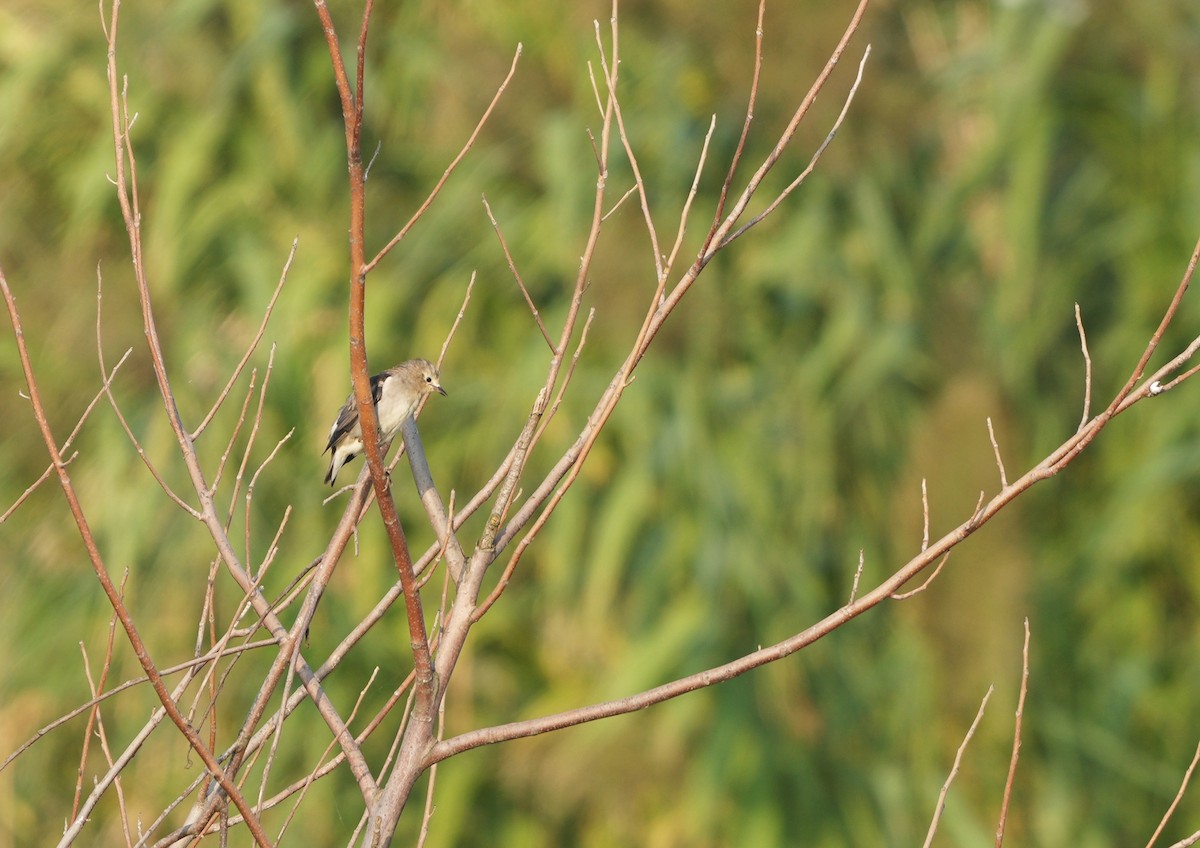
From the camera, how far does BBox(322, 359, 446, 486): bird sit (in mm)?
2162

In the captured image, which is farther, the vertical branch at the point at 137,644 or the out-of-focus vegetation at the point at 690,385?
the out-of-focus vegetation at the point at 690,385

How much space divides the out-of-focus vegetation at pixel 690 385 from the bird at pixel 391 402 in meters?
1.65

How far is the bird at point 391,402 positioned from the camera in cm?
216

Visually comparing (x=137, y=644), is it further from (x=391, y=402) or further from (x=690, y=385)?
(x=690, y=385)

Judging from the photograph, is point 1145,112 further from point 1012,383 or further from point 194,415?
point 194,415

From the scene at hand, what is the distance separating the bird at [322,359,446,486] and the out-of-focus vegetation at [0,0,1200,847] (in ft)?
5.40

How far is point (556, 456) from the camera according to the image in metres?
4.39

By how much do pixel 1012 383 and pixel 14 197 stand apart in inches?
131

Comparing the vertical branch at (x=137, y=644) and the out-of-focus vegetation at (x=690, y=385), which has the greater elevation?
the vertical branch at (x=137, y=644)

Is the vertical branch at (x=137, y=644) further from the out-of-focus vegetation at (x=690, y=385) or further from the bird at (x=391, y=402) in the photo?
the out-of-focus vegetation at (x=690, y=385)

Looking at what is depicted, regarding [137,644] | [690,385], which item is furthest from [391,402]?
[690,385]

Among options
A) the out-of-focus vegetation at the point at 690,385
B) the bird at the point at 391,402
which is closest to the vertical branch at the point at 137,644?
the bird at the point at 391,402

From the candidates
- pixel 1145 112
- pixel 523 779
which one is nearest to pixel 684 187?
pixel 1145 112

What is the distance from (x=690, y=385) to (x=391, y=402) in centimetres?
234
